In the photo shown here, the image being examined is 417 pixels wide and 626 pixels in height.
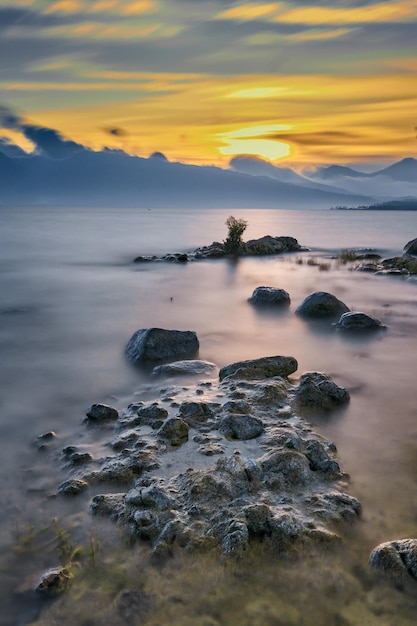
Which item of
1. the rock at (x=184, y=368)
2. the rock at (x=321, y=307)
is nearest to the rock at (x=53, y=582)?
the rock at (x=184, y=368)

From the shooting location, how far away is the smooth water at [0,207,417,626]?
630 cm

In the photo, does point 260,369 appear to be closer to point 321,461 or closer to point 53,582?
point 321,461

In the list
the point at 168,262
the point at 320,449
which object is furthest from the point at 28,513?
the point at 168,262

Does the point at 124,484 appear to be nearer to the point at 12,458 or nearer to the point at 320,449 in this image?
the point at 12,458

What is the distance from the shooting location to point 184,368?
537 inches

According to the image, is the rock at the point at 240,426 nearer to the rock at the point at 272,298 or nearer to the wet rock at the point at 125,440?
the wet rock at the point at 125,440

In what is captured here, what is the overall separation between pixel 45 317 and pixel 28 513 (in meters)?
15.5

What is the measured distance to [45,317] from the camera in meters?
22.1

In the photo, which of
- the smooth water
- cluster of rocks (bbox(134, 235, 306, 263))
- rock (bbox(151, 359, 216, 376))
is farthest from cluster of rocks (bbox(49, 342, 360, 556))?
cluster of rocks (bbox(134, 235, 306, 263))

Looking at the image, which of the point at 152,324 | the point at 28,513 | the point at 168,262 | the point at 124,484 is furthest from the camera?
the point at 168,262

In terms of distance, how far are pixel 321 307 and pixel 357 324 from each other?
7.31 ft

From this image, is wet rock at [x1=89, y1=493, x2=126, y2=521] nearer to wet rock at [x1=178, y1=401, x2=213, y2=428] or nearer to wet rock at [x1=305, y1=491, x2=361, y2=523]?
wet rock at [x1=178, y1=401, x2=213, y2=428]

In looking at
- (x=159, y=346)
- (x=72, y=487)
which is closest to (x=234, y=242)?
(x=159, y=346)

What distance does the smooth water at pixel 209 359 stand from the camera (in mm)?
6297
